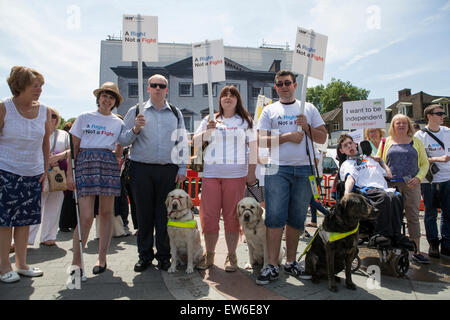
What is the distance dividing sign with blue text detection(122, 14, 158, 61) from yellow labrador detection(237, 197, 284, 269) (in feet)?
7.71

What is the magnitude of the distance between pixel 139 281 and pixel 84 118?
212 centimetres

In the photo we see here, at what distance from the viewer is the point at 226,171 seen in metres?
3.72

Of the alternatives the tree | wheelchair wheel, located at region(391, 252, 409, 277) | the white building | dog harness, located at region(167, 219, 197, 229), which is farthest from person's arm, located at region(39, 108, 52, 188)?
the tree

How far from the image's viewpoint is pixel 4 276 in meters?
3.29

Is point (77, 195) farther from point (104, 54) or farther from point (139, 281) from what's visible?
point (104, 54)

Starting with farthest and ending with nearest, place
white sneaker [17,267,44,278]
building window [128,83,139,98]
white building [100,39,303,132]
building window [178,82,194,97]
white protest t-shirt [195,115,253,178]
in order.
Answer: building window [178,82,194,97] < white building [100,39,303,132] < building window [128,83,139,98] < white protest t-shirt [195,115,253,178] < white sneaker [17,267,44,278]

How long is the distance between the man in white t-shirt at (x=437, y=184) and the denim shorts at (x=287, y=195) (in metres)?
2.72

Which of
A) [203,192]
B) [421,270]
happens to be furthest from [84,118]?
[421,270]

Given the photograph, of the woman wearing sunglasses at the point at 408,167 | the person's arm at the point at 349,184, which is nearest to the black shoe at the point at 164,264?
the person's arm at the point at 349,184

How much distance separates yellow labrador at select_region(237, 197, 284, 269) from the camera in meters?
3.69

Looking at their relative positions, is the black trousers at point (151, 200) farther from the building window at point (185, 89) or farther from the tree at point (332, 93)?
the tree at point (332, 93)

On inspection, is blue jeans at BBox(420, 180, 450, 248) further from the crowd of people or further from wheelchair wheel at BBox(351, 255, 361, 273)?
wheelchair wheel at BBox(351, 255, 361, 273)

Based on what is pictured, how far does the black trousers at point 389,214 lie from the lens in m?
3.81
